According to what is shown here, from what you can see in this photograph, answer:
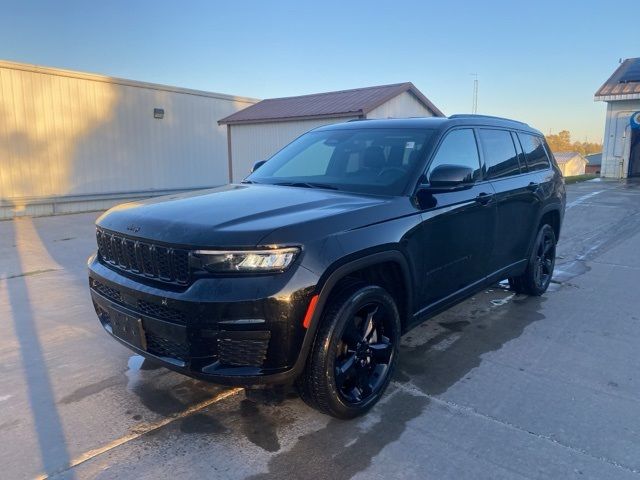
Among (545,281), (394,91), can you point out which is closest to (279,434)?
(545,281)

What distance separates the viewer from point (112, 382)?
3.61 metres

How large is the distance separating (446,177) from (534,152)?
2.51 m

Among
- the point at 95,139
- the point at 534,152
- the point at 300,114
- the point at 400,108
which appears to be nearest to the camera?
the point at 534,152

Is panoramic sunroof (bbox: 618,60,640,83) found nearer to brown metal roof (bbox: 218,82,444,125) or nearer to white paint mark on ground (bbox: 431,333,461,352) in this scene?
brown metal roof (bbox: 218,82,444,125)

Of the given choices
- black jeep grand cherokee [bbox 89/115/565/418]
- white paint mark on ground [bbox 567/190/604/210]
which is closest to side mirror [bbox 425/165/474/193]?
black jeep grand cherokee [bbox 89/115/565/418]

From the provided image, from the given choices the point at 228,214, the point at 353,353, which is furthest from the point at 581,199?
the point at 228,214

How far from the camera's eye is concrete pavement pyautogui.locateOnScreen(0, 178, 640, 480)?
2688mm

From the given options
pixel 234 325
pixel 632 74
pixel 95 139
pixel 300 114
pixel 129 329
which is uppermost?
pixel 632 74

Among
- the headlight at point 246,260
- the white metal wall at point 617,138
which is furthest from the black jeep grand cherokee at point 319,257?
the white metal wall at point 617,138

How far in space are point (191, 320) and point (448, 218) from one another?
2.05 m

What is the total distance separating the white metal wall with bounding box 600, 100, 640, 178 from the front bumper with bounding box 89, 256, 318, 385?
23440 mm

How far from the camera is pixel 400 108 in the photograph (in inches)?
611

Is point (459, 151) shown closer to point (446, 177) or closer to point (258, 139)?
point (446, 177)

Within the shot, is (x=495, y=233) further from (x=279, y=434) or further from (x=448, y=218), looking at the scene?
(x=279, y=434)
